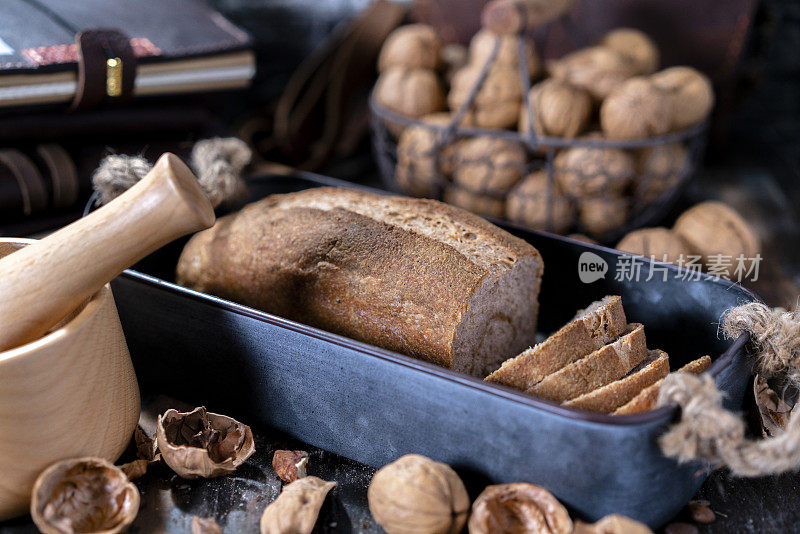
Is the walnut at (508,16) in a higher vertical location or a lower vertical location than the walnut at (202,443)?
higher

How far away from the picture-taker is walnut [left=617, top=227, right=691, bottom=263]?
1480 millimetres

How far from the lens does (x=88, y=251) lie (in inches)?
37.5

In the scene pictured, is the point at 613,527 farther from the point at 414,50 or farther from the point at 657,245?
the point at 414,50

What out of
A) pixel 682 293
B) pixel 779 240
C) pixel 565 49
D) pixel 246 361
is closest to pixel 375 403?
pixel 246 361

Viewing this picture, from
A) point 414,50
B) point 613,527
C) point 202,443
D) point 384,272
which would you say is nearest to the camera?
point 613,527

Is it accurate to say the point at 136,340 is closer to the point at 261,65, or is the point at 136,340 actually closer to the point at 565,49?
the point at 261,65

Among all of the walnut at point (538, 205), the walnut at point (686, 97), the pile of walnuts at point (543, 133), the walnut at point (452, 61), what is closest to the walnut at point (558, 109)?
the pile of walnuts at point (543, 133)

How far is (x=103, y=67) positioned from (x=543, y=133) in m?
1.03

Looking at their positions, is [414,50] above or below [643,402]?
above

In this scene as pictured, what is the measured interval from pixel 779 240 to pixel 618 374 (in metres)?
1.10

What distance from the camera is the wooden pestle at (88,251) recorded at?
94 centimetres

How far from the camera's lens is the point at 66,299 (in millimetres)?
953

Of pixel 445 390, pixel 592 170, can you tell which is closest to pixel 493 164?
pixel 592 170

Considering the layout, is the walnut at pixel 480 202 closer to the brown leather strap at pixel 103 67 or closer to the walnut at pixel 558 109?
the walnut at pixel 558 109
